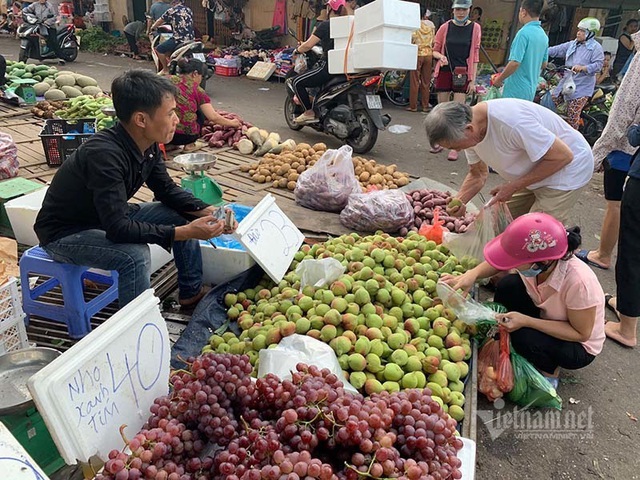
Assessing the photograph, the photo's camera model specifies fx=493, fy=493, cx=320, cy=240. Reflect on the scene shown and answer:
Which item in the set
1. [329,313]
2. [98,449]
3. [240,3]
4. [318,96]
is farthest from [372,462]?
[240,3]

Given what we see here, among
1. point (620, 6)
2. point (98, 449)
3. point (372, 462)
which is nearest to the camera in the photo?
point (372, 462)

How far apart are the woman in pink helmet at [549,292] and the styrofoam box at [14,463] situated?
6.23ft

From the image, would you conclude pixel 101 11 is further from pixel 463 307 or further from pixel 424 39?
pixel 463 307

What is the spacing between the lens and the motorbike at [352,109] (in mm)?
5887

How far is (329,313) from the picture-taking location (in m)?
2.26

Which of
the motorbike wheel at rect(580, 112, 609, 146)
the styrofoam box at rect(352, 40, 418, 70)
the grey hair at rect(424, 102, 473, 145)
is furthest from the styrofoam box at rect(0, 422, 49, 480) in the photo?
the motorbike wheel at rect(580, 112, 609, 146)

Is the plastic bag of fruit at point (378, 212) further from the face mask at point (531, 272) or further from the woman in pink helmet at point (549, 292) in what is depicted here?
the face mask at point (531, 272)

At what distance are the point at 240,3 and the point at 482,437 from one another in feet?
45.9

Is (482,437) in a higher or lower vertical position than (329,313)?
lower

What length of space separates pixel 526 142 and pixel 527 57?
3000 millimetres

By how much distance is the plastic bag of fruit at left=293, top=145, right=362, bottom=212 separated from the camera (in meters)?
4.04

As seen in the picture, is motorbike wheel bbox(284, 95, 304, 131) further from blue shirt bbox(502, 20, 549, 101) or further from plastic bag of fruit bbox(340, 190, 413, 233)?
plastic bag of fruit bbox(340, 190, 413, 233)

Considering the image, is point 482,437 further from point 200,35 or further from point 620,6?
point 200,35

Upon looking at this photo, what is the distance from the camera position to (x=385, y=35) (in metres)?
5.36
